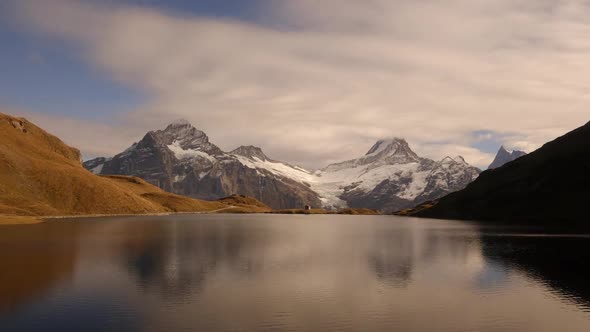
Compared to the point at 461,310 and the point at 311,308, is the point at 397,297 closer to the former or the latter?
the point at 461,310

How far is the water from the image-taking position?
42.2 meters

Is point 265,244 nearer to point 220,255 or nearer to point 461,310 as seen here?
point 220,255

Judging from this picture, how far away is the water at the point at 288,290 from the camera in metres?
→ 42.2

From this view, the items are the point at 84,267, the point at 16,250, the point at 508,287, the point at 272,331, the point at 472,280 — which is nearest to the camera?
the point at 272,331

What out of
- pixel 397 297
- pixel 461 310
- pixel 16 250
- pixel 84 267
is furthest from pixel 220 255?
pixel 461 310

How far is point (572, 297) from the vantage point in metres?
52.8

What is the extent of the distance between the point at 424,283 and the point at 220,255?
41033 millimetres

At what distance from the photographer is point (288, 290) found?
184 feet

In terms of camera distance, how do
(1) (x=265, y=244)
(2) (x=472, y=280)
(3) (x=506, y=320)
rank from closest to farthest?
1. (3) (x=506, y=320)
2. (2) (x=472, y=280)
3. (1) (x=265, y=244)

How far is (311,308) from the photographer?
47625 mm

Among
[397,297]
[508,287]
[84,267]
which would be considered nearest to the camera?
[397,297]

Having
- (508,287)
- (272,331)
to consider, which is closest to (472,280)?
(508,287)

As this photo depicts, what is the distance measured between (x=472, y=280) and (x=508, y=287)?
5.80m

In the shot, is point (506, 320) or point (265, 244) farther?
point (265, 244)
